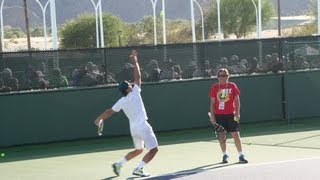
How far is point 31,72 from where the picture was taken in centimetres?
1505

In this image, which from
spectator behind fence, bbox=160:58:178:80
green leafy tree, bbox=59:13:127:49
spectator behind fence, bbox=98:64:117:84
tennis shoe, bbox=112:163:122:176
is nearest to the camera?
tennis shoe, bbox=112:163:122:176

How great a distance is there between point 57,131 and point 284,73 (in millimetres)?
6348

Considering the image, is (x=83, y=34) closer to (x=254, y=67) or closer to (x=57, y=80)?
(x=254, y=67)

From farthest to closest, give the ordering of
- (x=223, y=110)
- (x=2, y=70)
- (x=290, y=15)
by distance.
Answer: (x=290, y=15) < (x=2, y=70) < (x=223, y=110)

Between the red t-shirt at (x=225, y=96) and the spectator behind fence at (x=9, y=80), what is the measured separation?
5.37 metres

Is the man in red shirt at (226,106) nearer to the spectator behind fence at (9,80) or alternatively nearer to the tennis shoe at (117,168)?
the tennis shoe at (117,168)

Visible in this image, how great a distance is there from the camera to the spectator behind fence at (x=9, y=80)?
1475 centimetres

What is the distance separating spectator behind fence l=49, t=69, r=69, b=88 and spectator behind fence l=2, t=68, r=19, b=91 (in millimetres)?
808

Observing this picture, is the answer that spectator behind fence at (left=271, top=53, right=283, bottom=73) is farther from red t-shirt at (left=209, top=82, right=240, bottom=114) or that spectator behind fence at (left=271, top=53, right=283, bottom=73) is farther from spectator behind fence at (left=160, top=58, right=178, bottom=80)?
red t-shirt at (left=209, top=82, right=240, bottom=114)

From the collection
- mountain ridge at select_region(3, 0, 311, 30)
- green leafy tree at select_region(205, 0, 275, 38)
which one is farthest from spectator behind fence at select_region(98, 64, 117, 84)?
mountain ridge at select_region(3, 0, 311, 30)

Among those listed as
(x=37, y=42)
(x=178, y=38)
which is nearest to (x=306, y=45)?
(x=178, y=38)

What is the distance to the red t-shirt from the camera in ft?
37.2

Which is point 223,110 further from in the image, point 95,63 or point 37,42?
point 37,42

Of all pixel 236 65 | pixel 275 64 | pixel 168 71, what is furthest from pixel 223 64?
pixel 168 71
